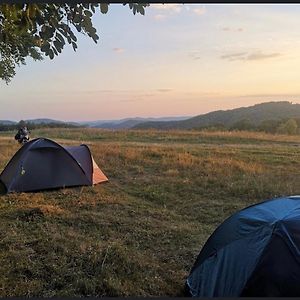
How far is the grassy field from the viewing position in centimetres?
475

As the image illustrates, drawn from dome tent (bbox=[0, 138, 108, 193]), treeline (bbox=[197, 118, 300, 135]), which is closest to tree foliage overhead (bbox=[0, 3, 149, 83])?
dome tent (bbox=[0, 138, 108, 193])

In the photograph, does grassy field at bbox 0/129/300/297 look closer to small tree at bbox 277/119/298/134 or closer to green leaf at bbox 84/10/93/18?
green leaf at bbox 84/10/93/18

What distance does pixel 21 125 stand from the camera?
2128cm

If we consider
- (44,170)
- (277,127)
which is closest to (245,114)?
(277,127)

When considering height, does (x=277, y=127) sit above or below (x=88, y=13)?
below

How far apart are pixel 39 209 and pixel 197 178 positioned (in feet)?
17.4

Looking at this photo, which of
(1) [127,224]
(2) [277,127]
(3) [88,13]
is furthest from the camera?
(2) [277,127]

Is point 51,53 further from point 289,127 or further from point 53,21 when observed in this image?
point 289,127

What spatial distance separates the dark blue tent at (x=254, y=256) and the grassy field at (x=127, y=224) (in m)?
0.57

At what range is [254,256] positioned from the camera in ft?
12.5

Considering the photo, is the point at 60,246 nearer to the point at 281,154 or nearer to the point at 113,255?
the point at 113,255

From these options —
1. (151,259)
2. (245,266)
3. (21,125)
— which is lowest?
(151,259)

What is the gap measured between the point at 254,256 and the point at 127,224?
144 inches

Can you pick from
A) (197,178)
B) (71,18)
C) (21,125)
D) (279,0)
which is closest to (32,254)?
(71,18)
